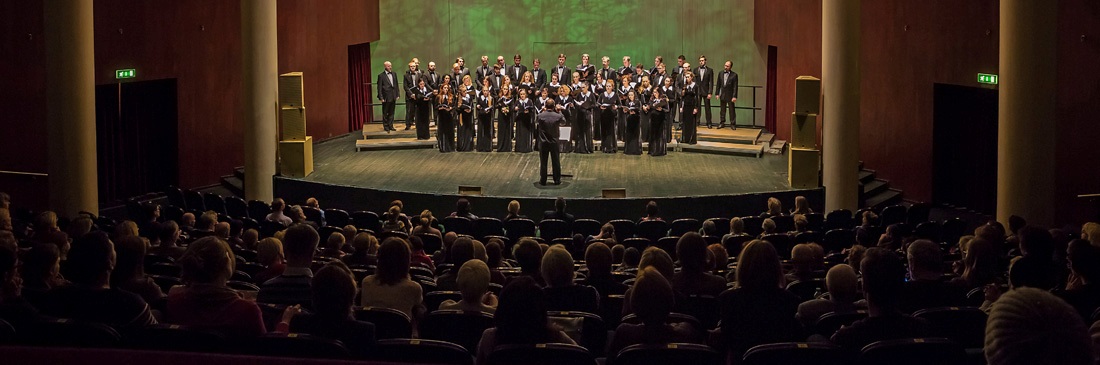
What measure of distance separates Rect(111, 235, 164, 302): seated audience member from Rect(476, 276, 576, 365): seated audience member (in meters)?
1.99

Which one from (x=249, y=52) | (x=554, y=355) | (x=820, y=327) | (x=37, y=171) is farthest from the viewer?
(x=249, y=52)

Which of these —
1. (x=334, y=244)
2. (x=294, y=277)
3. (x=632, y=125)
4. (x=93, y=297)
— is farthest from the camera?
(x=632, y=125)

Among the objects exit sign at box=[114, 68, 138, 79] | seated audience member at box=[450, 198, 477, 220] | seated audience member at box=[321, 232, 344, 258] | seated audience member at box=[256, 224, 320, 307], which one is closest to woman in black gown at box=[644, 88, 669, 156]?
seated audience member at box=[450, 198, 477, 220]

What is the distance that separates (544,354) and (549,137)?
12284 mm

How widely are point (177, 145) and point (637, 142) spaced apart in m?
7.59

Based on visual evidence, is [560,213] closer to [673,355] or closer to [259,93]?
[259,93]

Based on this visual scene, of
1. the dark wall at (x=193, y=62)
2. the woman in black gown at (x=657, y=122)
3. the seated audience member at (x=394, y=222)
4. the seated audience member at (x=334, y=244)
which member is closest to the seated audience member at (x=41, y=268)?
the seated audience member at (x=334, y=244)

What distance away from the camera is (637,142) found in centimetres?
2034

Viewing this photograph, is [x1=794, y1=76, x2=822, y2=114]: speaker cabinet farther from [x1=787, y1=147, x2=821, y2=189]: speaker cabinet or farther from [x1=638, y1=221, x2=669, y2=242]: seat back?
[x1=638, y1=221, x2=669, y2=242]: seat back

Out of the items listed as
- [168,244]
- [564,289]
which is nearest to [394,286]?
[564,289]

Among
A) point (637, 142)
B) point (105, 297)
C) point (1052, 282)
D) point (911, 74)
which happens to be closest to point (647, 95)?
point (637, 142)

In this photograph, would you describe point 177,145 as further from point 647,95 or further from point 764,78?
point 764,78

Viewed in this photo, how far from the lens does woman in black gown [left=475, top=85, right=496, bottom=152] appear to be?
20.0 meters

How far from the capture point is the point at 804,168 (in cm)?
1675
